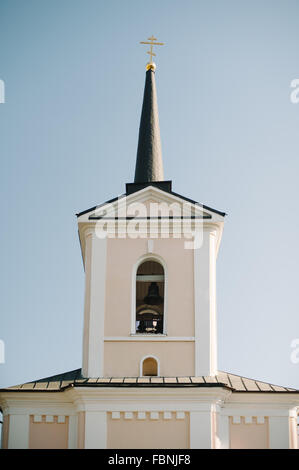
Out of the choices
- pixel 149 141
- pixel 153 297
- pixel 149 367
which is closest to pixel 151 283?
pixel 153 297

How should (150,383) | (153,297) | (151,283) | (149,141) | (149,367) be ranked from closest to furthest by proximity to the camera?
1. (150,383)
2. (149,367)
3. (153,297)
4. (151,283)
5. (149,141)

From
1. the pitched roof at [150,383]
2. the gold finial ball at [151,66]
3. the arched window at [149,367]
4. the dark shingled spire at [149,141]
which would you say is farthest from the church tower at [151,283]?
the gold finial ball at [151,66]

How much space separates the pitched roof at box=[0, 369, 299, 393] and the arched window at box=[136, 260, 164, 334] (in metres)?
1.63

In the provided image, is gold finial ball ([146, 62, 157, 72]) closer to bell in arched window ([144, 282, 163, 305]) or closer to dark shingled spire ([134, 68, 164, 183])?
dark shingled spire ([134, 68, 164, 183])

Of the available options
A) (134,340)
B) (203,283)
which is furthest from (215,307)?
(134,340)

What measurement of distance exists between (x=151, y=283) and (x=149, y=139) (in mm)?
4276

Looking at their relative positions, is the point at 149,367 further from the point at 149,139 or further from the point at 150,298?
the point at 149,139

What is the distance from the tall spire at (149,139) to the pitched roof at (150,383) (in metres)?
5.63

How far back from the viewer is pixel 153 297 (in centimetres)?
1983

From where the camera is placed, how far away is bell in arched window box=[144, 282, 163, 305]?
1984cm

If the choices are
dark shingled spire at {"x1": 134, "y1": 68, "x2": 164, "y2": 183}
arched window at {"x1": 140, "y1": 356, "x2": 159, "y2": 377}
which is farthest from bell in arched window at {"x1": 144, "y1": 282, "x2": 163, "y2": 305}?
dark shingled spire at {"x1": 134, "y1": 68, "x2": 164, "y2": 183}

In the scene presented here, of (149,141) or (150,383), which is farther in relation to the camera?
(149,141)

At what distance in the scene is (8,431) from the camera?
17781 mm

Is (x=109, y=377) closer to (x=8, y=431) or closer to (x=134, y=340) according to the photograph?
(x=134, y=340)
